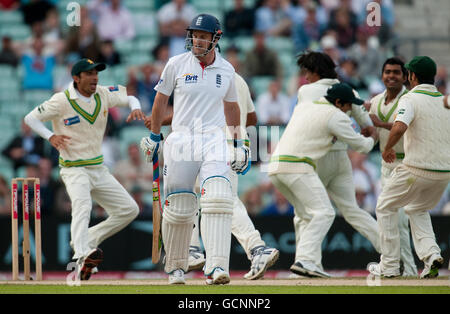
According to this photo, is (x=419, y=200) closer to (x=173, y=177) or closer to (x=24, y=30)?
(x=173, y=177)

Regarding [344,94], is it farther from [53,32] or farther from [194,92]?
[53,32]

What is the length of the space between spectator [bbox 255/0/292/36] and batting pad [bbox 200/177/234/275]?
27.4ft

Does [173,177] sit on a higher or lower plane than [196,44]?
lower

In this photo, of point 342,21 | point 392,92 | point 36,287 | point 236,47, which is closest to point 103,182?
point 36,287

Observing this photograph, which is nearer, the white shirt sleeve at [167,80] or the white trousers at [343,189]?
the white shirt sleeve at [167,80]

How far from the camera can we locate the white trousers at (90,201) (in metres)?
8.30

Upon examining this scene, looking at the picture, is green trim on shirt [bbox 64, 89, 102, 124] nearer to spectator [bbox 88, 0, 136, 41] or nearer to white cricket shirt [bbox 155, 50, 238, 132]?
white cricket shirt [bbox 155, 50, 238, 132]

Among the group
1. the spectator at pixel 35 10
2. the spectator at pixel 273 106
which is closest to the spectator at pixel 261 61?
the spectator at pixel 273 106

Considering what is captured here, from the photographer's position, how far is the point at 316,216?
822 centimetres

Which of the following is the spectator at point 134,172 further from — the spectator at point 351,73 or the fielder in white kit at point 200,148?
the fielder in white kit at point 200,148

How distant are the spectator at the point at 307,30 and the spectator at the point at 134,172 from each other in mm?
3556

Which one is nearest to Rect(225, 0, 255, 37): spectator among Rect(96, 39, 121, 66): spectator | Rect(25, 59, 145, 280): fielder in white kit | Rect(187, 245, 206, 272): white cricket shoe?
Rect(96, 39, 121, 66): spectator

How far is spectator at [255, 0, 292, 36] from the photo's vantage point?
14.6m

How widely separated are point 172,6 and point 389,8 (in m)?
3.35
